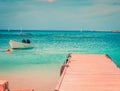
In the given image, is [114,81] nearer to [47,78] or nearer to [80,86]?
[80,86]

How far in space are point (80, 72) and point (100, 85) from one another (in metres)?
1.91

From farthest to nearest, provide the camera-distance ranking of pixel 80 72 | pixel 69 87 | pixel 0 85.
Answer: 1. pixel 80 72
2. pixel 0 85
3. pixel 69 87

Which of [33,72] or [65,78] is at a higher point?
[65,78]

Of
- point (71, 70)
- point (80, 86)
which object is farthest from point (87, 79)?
point (71, 70)

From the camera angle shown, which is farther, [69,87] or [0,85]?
[0,85]

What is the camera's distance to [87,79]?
7305mm

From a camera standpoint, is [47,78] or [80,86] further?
[47,78]

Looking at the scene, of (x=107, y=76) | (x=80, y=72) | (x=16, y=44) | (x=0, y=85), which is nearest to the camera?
(x=0, y=85)

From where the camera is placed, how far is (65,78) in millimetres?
7332

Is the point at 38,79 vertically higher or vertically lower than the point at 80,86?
lower

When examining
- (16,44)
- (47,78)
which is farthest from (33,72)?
(16,44)

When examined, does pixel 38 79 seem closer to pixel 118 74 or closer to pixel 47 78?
pixel 47 78

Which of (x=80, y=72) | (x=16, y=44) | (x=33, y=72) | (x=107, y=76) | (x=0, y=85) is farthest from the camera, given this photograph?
(x=16, y=44)

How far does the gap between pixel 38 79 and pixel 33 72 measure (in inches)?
76.9
